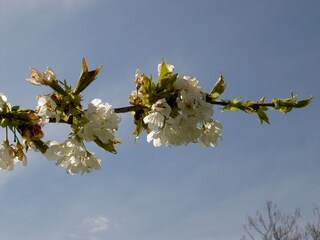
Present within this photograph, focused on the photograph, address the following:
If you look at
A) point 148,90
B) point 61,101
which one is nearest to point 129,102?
point 148,90

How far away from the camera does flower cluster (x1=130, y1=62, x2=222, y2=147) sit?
96cm

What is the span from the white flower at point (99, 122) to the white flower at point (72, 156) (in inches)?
1.6

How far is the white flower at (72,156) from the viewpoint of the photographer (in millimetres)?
1020

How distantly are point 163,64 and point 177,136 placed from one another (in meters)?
0.17

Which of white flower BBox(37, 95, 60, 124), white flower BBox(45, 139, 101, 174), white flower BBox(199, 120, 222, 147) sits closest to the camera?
white flower BBox(37, 95, 60, 124)

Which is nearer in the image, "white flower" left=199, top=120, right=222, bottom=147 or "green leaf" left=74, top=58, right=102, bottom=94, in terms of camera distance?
"green leaf" left=74, top=58, right=102, bottom=94

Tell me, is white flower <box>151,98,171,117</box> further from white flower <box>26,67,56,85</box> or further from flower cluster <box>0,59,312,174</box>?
white flower <box>26,67,56,85</box>

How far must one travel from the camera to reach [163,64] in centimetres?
101

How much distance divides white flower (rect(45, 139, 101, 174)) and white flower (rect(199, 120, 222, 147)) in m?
0.29

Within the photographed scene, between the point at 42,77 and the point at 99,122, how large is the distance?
166mm

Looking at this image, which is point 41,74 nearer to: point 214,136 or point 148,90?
point 148,90

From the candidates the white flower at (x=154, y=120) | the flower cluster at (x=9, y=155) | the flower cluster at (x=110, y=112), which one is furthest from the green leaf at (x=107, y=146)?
the flower cluster at (x=9, y=155)

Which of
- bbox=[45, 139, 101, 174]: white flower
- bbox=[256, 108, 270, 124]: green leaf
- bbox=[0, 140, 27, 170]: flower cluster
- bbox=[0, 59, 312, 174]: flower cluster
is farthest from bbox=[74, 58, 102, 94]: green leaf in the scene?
bbox=[256, 108, 270, 124]: green leaf

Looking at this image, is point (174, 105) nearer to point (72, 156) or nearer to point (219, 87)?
point (219, 87)
